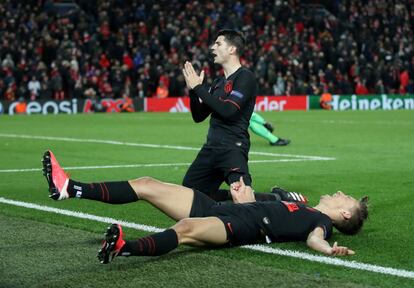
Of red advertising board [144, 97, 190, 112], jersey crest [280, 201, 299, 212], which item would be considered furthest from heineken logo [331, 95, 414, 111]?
jersey crest [280, 201, 299, 212]

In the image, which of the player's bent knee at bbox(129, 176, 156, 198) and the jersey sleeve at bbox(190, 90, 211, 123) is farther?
the jersey sleeve at bbox(190, 90, 211, 123)

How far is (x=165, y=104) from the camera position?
34.1m

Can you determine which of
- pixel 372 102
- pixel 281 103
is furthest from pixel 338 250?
pixel 372 102

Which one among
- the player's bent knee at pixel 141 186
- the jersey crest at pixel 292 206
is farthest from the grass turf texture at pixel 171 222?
the player's bent knee at pixel 141 186

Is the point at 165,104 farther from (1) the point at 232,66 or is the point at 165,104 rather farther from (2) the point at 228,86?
(2) the point at 228,86

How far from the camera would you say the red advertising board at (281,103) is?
117 feet

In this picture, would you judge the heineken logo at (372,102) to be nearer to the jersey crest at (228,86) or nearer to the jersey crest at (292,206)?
the jersey crest at (228,86)

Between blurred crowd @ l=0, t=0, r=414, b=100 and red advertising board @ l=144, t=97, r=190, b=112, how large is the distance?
13.6 inches

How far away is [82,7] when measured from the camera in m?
35.3

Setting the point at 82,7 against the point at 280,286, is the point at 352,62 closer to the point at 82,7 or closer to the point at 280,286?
the point at 82,7

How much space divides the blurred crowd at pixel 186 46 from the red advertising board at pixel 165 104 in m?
0.35

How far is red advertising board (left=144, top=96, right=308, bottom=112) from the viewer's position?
3400 cm

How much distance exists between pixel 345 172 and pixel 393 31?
31296mm

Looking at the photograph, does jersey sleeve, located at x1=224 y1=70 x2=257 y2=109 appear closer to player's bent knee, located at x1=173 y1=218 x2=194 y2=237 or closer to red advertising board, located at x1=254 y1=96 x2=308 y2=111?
player's bent knee, located at x1=173 y1=218 x2=194 y2=237
